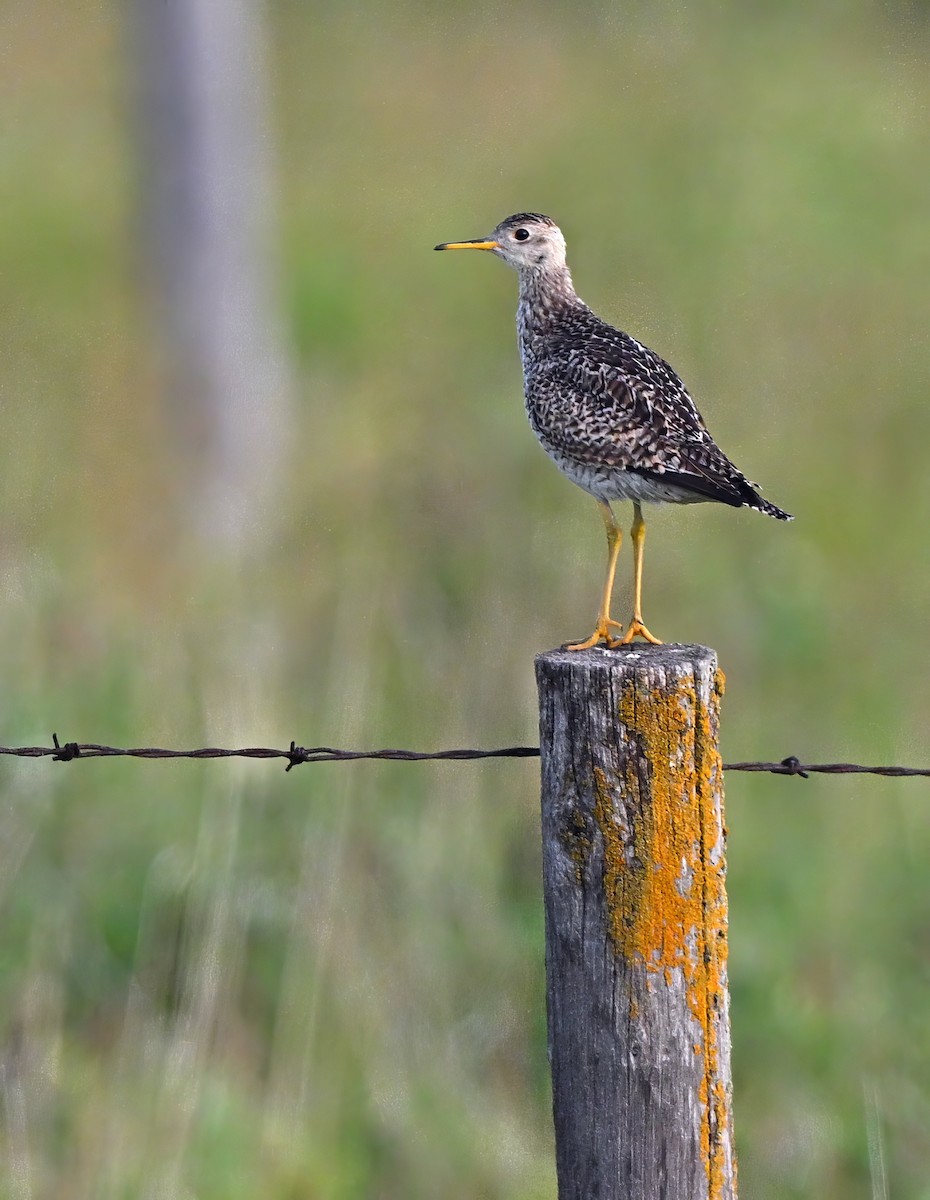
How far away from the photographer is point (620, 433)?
4160 millimetres

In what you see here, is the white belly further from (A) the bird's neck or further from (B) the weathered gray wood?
(B) the weathered gray wood

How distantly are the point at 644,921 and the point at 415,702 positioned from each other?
11.3 feet

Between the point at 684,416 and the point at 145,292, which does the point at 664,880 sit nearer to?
the point at 684,416

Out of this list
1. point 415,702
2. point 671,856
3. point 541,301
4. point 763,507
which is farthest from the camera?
point 415,702

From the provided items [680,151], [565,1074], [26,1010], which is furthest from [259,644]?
[680,151]

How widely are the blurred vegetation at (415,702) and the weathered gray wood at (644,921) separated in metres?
1.34

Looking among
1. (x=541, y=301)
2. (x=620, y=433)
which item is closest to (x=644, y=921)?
(x=620, y=433)

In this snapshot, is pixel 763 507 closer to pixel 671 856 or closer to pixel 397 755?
pixel 397 755

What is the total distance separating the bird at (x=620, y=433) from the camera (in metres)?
4.06

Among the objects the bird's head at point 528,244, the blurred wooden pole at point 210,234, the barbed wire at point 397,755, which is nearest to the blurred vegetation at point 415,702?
the blurred wooden pole at point 210,234

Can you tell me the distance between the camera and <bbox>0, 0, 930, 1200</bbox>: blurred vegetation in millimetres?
4590

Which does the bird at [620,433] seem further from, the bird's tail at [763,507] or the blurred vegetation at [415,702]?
the blurred vegetation at [415,702]

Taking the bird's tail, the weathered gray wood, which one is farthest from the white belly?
the weathered gray wood

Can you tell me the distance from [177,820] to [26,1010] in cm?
115
